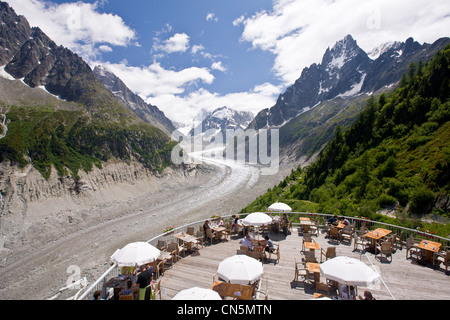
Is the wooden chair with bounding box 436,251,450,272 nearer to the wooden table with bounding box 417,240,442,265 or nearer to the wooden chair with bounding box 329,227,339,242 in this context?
the wooden table with bounding box 417,240,442,265

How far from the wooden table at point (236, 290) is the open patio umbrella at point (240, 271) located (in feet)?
0.60

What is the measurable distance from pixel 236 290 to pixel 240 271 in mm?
652

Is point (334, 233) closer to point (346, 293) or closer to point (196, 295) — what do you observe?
point (346, 293)

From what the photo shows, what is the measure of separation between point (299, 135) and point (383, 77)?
8622cm

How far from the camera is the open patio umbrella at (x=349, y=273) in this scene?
8328mm

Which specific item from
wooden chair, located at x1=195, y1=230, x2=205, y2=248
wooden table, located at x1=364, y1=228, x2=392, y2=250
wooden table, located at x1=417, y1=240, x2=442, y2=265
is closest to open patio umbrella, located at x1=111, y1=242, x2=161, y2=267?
wooden chair, located at x1=195, y1=230, x2=205, y2=248

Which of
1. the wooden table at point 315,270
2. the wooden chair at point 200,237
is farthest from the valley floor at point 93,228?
the wooden table at point 315,270

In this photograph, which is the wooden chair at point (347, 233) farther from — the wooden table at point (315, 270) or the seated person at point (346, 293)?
the seated person at point (346, 293)

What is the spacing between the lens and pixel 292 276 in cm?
1091

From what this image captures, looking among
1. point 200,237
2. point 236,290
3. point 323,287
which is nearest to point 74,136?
point 200,237

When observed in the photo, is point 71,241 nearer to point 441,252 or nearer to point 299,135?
point 441,252

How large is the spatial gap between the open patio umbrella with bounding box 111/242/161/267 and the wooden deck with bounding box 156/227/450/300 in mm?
1400
